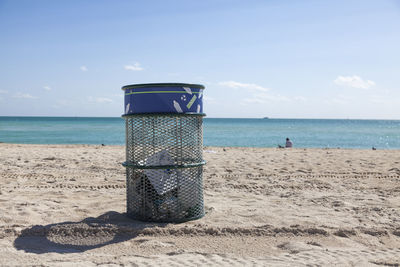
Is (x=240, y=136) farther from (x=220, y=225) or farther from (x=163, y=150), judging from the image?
(x=220, y=225)

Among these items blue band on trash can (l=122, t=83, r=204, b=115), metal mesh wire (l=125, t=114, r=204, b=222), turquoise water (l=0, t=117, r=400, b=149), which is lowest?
turquoise water (l=0, t=117, r=400, b=149)

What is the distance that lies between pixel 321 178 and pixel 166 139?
15.0 ft

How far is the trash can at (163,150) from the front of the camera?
187 inches

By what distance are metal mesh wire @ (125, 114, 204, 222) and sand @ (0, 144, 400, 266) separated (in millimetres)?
238

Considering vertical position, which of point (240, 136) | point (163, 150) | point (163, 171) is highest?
point (163, 150)

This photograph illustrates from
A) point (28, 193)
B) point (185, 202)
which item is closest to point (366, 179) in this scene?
point (185, 202)

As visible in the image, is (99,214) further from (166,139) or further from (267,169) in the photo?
(267,169)

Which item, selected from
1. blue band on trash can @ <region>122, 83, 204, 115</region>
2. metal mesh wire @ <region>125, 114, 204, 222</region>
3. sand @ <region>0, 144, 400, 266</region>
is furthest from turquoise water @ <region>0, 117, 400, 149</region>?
blue band on trash can @ <region>122, 83, 204, 115</region>

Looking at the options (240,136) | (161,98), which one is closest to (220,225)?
(161,98)

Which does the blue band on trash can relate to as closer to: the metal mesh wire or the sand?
the metal mesh wire

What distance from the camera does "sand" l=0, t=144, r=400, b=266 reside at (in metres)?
3.69

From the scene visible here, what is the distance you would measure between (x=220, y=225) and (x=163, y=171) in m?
1.04

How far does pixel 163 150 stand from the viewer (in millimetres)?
4980

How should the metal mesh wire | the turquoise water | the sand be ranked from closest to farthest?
the sand
the metal mesh wire
the turquoise water
